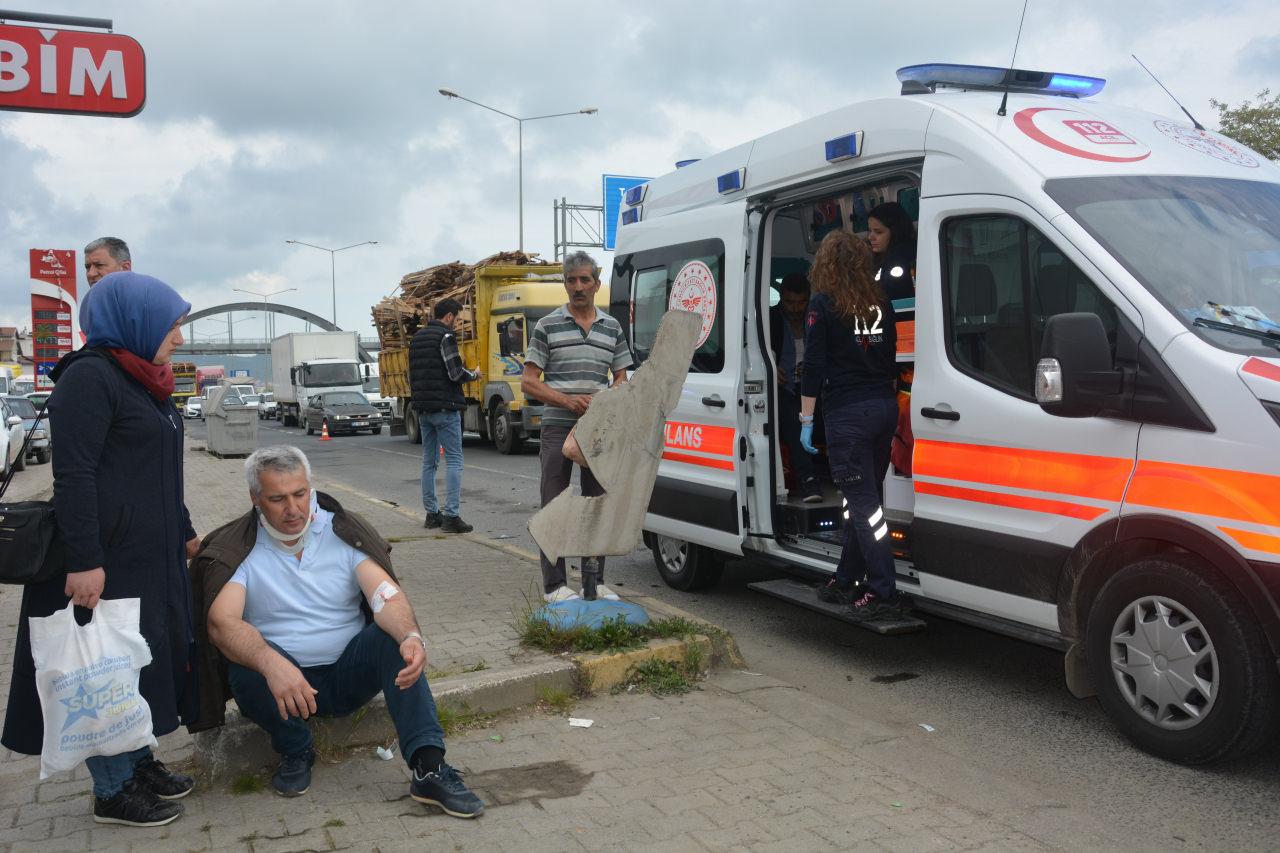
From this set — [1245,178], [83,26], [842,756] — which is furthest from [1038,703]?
[83,26]

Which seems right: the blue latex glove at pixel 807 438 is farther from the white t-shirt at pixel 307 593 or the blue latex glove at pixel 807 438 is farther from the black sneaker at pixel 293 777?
the black sneaker at pixel 293 777

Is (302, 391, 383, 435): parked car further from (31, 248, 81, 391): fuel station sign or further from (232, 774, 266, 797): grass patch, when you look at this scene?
(232, 774, 266, 797): grass patch

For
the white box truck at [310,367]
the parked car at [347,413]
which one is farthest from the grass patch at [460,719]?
the white box truck at [310,367]

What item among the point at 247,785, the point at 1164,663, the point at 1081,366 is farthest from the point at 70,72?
the point at 1164,663

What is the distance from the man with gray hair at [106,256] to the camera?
546cm

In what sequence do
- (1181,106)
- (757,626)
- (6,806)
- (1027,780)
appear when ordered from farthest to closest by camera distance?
(757,626), (1181,106), (1027,780), (6,806)

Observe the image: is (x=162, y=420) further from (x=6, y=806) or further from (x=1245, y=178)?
(x=1245, y=178)

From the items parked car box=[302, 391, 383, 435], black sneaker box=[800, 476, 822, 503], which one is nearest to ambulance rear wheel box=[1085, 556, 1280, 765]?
black sneaker box=[800, 476, 822, 503]

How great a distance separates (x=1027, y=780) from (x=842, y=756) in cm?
66

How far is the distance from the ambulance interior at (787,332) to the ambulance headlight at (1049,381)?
53.8 inches

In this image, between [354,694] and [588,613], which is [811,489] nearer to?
[588,613]

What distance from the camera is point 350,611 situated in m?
3.80

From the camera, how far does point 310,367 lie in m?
35.8

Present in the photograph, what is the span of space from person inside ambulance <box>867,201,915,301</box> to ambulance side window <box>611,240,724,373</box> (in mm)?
922
